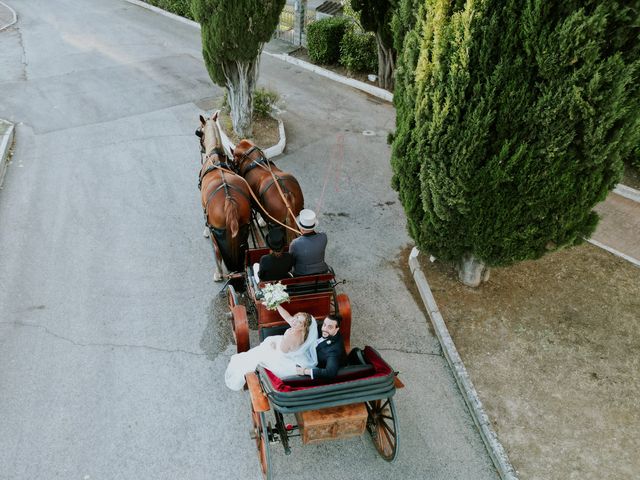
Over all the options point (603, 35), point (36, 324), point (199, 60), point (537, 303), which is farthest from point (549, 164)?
point (199, 60)

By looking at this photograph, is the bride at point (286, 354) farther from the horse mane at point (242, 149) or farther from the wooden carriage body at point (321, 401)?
the horse mane at point (242, 149)

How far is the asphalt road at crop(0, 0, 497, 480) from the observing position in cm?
529

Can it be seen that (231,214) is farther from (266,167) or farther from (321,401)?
(321,401)

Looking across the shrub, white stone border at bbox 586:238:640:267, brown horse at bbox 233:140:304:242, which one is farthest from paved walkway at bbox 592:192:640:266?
the shrub

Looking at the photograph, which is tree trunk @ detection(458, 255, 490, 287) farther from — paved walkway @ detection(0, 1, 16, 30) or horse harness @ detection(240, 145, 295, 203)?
paved walkway @ detection(0, 1, 16, 30)

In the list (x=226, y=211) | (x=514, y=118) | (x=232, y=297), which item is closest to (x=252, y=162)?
(x=226, y=211)

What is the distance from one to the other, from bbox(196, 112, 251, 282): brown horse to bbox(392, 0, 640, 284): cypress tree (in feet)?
7.04

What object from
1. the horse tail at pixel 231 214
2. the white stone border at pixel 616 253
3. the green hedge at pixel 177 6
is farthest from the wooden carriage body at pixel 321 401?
the green hedge at pixel 177 6

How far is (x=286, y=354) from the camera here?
16.5 feet

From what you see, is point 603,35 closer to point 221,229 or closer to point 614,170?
point 614,170

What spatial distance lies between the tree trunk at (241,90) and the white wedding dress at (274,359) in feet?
22.8

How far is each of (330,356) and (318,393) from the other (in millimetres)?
505

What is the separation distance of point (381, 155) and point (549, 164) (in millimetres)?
6010

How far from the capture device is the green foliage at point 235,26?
9.29 meters
